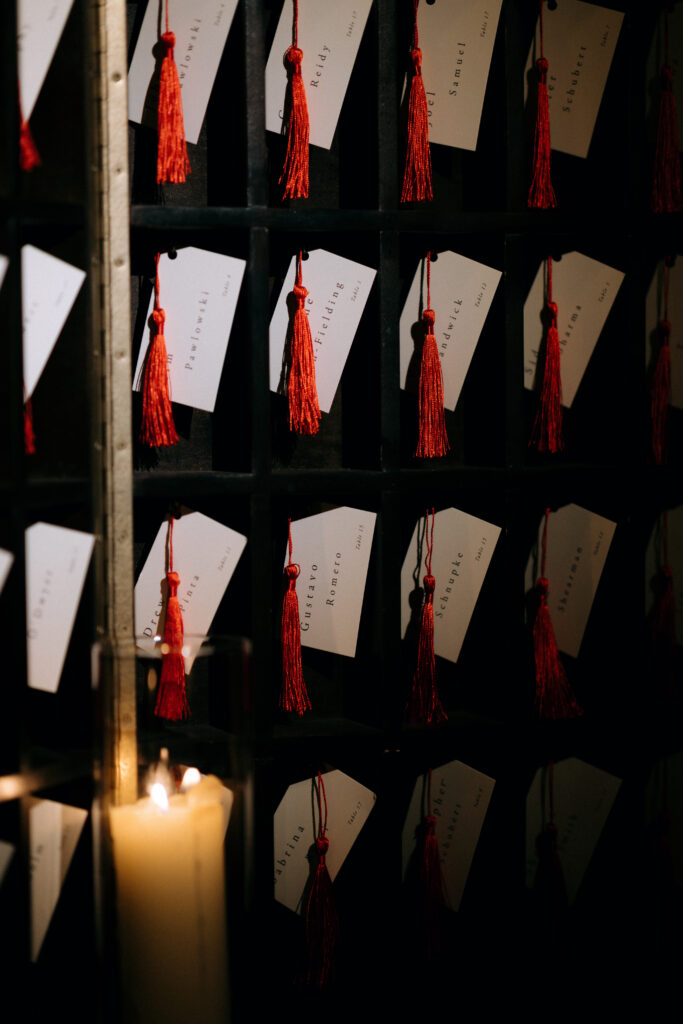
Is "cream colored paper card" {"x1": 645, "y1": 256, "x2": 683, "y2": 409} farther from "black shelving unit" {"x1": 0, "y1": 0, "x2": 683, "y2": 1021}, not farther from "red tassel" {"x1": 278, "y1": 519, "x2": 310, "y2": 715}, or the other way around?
"red tassel" {"x1": 278, "y1": 519, "x2": 310, "y2": 715}

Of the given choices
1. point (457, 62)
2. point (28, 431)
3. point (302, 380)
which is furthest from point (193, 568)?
point (457, 62)

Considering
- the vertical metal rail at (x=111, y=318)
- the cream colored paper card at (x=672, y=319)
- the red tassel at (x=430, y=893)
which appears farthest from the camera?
the cream colored paper card at (x=672, y=319)

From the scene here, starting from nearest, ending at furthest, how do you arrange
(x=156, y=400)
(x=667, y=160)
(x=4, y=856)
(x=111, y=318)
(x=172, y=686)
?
(x=4, y=856) → (x=172, y=686) → (x=111, y=318) → (x=156, y=400) → (x=667, y=160)

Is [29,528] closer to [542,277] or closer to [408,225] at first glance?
[408,225]

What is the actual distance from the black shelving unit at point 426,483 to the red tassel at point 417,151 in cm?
4

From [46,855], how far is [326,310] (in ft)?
2.71

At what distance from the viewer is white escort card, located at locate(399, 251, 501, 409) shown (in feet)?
4.42

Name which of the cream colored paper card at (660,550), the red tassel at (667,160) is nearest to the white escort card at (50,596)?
the cream colored paper card at (660,550)

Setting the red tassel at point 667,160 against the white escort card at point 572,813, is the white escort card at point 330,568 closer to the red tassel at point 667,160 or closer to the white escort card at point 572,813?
the white escort card at point 572,813

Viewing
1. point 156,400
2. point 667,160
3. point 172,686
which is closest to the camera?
point 172,686

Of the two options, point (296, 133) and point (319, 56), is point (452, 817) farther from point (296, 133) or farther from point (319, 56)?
point (319, 56)

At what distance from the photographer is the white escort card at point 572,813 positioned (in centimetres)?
136

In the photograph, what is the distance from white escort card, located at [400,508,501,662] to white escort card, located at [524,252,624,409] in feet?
0.79

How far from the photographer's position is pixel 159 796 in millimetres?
870
